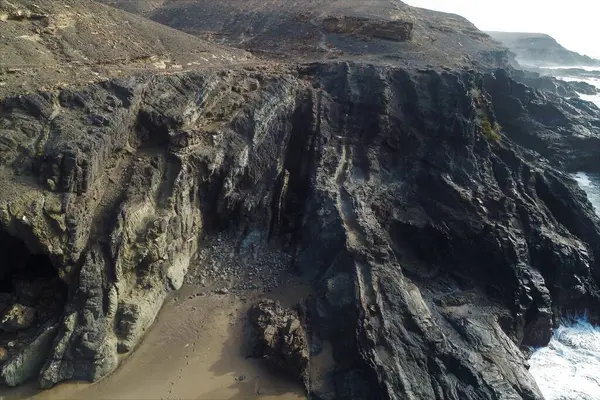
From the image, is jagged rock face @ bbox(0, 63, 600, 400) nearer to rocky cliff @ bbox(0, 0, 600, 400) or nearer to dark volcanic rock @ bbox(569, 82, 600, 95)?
rocky cliff @ bbox(0, 0, 600, 400)

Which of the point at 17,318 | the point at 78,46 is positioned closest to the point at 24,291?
the point at 17,318

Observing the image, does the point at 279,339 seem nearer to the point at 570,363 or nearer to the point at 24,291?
the point at 24,291

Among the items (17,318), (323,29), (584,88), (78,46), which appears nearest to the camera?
(17,318)

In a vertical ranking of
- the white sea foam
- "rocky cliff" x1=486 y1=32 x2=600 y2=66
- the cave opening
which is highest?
"rocky cliff" x1=486 y1=32 x2=600 y2=66

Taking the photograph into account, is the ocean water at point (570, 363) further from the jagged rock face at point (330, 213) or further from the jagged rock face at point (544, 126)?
the jagged rock face at point (544, 126)

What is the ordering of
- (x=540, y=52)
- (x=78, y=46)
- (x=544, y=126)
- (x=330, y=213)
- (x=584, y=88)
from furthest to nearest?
1. (x=540, y=52)
2. (x=584, y=88)
3. (x=544, y=126)
4. (x=78, y=46)
5. (x=330, y=213)

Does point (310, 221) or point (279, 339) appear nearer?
point (279, 339)

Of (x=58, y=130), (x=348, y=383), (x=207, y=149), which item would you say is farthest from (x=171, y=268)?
(x=348, y=383)

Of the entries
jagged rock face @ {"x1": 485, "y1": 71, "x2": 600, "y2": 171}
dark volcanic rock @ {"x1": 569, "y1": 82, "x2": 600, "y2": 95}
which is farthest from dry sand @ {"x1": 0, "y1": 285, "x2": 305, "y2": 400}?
dark volcanic rock @ {"x1": 569, "y1": 82, "x2": 600, "y2": 95}
